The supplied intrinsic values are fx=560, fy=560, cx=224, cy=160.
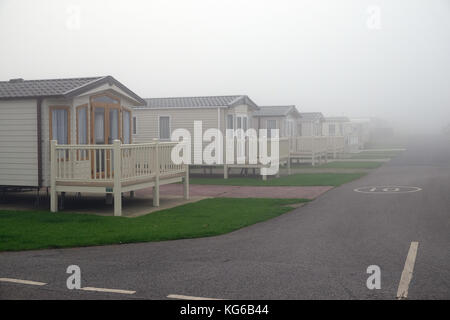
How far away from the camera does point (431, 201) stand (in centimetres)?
1446

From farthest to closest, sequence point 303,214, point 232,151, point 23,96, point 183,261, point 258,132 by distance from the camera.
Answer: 1. point 258,132
2. point 232,151
3. point 23,96
4. point 303,214
5. point 183,261

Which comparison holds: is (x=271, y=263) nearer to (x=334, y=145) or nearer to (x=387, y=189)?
(x=387, y=189)

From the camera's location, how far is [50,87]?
1467 cm

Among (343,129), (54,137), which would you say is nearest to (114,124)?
(54,137)

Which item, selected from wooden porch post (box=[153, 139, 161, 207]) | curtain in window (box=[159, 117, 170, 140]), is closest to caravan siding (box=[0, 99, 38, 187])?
wooden porch post (box=[153, 139, 161, 207])

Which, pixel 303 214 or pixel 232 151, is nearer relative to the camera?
pixel 303 214

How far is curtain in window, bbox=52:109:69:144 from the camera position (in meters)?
14.5

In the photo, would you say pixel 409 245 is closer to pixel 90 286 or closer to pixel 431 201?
pixel 90 286

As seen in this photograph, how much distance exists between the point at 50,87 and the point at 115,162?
3.56 metres

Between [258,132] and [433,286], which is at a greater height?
[258,132]

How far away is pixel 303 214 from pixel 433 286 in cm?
619

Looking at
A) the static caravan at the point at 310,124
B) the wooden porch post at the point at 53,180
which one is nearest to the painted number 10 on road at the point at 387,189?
the wooden porch post at the point at 53,180
